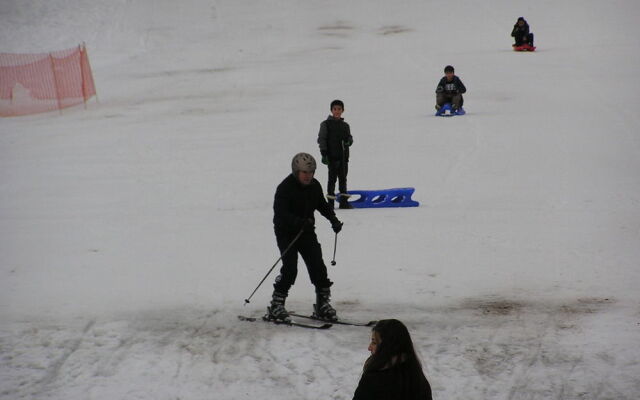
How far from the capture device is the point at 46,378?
6641mm

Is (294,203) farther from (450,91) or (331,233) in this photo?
(450,91)

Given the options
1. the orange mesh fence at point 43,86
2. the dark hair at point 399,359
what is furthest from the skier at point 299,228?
the orange mesh fence at point 43,86

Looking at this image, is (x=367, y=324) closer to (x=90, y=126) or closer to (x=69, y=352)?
(x=69, y=352)

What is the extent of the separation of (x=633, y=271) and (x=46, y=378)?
643 cm

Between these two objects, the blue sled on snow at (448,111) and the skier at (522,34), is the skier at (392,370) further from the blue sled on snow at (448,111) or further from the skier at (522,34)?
the skier at (522,34)

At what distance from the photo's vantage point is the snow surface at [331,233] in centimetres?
677

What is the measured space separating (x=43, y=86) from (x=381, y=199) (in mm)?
17928

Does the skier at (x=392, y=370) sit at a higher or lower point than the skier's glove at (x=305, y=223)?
lower

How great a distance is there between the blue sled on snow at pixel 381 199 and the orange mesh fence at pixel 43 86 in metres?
14.7

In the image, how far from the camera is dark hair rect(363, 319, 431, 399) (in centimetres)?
391

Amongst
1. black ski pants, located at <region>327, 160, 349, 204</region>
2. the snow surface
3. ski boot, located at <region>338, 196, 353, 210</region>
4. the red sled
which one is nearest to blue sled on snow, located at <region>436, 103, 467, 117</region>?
the snow surface

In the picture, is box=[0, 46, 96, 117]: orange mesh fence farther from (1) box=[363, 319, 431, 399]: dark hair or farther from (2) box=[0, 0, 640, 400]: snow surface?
(1) box=[363, 319, 431, 399]: dark hair

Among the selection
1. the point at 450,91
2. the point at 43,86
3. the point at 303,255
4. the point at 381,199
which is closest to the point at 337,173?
the point at 381,199

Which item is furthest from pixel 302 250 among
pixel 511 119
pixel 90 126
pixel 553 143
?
pixel 90 126
